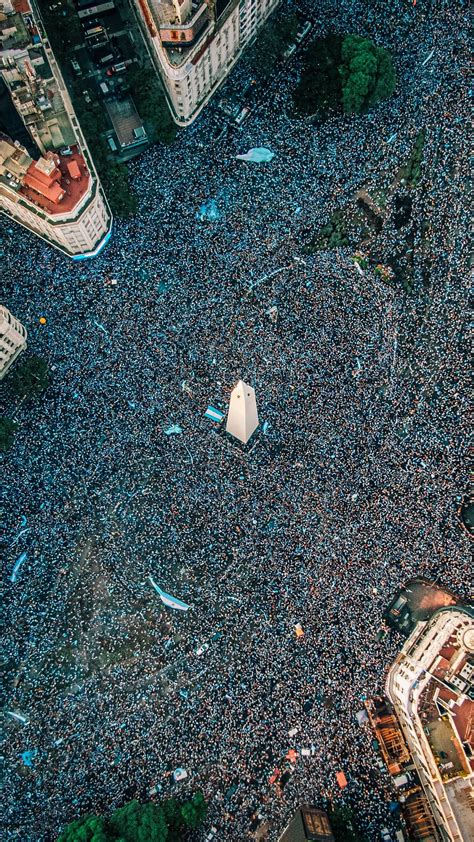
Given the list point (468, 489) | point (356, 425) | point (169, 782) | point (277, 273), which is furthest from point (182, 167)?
point (169, 782)

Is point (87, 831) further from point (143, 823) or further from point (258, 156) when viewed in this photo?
point (258, 156)

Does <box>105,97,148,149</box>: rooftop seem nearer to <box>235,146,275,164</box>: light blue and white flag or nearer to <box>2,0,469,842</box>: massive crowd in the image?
<box>2,0,469,842</box>: massive crowd

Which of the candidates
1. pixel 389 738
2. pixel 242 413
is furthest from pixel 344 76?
pixel 389 738

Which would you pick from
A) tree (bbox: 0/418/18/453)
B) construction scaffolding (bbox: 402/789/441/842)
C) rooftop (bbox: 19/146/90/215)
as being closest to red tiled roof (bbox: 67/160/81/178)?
rooftop (bbox: 19/146/90/215)

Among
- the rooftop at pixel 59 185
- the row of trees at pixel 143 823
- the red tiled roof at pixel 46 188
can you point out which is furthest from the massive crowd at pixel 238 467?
the red tiled roof at pixel 46 188

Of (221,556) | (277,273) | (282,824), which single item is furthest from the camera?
(277,273)

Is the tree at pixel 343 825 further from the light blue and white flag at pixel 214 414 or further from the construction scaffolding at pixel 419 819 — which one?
the light blue and white flag at pixel 214 414

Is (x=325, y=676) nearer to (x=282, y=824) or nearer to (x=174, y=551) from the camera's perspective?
(x=282, y=824)
